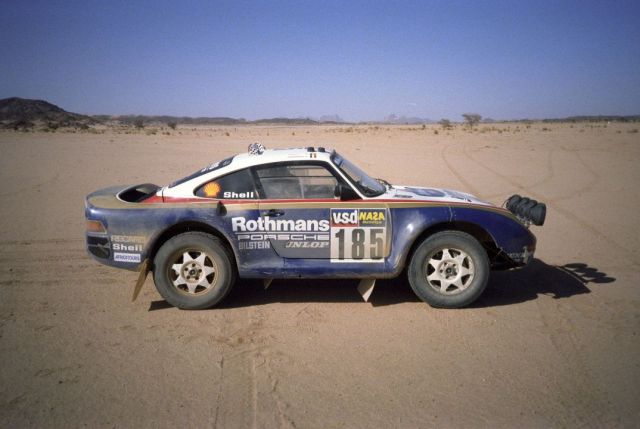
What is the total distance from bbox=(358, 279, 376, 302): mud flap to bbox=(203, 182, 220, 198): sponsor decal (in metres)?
1.86

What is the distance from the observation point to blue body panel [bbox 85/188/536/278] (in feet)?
14.1

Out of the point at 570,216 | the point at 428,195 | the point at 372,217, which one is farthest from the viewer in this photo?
the point at 570,216

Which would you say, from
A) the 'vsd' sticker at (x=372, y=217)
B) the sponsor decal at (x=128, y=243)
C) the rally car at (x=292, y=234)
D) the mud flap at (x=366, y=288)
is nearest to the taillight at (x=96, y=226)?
the rally car at (x=292, y=234)

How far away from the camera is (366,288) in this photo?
179 inches

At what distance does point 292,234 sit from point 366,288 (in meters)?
1.01

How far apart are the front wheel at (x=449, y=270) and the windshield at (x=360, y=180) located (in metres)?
0.78

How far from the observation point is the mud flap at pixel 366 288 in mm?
4480

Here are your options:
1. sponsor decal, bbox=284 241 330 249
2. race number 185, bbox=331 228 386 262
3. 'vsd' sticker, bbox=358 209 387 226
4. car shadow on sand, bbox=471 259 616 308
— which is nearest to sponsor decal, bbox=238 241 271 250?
sponsor decal, bbox=284 241 330 249

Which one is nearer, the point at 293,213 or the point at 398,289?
the point at 293,213

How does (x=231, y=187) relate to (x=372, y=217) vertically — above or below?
above

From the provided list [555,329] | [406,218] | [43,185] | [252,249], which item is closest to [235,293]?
[252,249]

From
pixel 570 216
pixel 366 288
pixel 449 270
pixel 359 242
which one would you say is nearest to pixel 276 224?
pixel 359 242

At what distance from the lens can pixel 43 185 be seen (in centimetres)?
1161

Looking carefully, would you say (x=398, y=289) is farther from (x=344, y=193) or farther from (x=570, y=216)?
(x=570, y=216)
